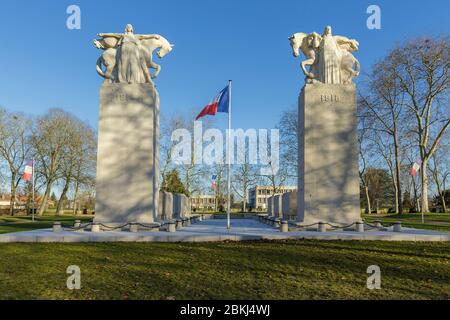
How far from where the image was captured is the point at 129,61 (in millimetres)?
18516

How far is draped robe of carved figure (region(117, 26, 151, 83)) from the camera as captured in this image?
60.4 feet

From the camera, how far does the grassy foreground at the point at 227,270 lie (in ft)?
23.7

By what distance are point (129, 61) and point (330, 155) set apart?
1041cm

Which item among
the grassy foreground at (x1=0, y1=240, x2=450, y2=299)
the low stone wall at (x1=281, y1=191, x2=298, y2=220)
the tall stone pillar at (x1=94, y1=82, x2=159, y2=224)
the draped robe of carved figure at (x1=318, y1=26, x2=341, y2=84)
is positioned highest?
the draped robe of carved figure at (x1=318, y1=26, x2=341, y2=84)

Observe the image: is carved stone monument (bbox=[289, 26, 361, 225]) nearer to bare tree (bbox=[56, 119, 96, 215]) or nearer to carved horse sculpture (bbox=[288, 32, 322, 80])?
carved horse sculpture (bbox=[288, 32, 322, 80])

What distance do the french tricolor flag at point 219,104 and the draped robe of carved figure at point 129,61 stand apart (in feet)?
→ 10.1

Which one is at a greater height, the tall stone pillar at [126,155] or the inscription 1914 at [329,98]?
the inscription 1914 at [329,98]

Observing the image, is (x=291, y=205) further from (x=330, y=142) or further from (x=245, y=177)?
(x=245, y=177)

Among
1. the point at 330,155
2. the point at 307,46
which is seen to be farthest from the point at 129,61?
the point at 330,155

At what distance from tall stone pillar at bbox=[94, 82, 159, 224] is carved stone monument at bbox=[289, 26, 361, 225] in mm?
7211

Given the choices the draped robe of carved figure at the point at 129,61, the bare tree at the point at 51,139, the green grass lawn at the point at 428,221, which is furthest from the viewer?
the bare tree at the point at 51,139

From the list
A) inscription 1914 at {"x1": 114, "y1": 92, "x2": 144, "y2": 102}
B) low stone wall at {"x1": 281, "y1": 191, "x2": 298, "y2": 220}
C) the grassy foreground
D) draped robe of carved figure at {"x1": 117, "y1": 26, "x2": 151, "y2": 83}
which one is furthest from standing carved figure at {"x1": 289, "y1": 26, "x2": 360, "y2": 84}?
the grassy foreground

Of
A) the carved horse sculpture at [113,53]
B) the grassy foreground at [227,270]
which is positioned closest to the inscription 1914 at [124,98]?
the carved horse sculpture at [113,53]

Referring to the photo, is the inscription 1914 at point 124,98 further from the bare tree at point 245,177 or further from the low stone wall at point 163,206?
the bare tree at point 245,177
